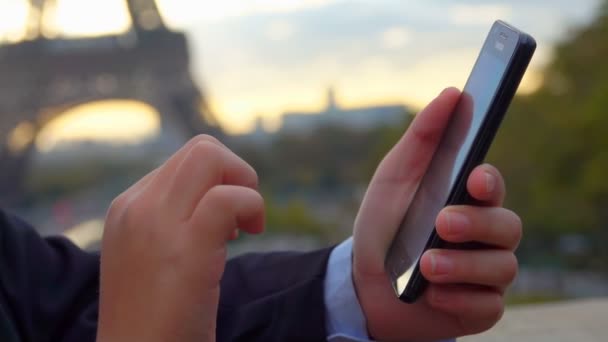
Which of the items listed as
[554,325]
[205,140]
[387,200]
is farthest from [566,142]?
[205,140]

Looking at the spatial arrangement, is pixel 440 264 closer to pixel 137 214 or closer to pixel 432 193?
pixel 432 193

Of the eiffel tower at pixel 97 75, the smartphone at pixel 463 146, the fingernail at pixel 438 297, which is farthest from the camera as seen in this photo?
the eiffel tower at pixel 97 75

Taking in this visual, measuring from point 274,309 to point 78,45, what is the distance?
1289 centimetres

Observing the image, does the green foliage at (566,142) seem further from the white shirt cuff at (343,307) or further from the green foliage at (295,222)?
the white shirt cuff at (343,307)

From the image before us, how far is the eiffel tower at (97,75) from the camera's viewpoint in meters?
13.3

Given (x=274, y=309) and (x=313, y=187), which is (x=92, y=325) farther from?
(x=313, y=187)

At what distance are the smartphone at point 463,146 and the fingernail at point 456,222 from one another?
0.07ft

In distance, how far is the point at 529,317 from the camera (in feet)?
7.75

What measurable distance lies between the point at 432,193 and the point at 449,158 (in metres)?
0.05

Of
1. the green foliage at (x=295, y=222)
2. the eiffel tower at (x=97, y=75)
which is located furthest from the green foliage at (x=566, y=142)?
the eiffel tower at (x=97, y=75)

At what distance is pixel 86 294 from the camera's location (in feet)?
4.08

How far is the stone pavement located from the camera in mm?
2096

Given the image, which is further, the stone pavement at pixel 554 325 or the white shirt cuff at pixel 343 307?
the stone pavement at pixel 554 325

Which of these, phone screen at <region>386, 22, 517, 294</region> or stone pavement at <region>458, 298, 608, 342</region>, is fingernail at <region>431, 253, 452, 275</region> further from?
stone pavement at <region>458, 298, 608, 342</region>
